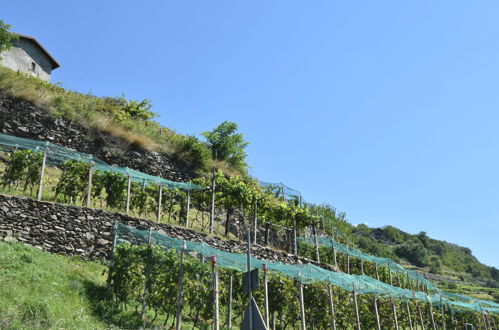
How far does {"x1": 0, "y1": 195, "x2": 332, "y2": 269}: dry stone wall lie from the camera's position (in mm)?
10375

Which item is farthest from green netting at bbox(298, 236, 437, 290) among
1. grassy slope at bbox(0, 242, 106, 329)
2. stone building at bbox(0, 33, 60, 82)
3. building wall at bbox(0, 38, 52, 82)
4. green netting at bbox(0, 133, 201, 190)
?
A: building wall at bbox(0, 38, 52, 82)

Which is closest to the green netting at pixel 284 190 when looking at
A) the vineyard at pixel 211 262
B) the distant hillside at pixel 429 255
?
the vineyard at pixel 211 262

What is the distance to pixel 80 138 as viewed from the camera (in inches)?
741

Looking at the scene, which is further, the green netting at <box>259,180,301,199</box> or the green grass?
the green netting at <box>259,180,301,199</box>

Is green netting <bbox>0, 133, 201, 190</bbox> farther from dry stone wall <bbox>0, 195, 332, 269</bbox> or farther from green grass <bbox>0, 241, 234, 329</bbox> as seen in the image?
green grass <bbox>0, 241, 234, 329</bbox>

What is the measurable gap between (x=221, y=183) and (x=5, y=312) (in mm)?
10470

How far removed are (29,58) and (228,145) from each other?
561 inches

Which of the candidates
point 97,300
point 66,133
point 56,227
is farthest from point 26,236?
point 66,133

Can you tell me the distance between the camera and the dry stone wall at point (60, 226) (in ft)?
34.0

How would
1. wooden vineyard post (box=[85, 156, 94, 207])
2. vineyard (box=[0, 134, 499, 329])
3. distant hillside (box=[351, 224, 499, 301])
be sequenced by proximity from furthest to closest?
distant hillside (box=[351, 224, 499, 301]), wooden vineyard post (box=[85, 156, 94, 207]), vineyard (box=[0, 134, 499, 329])

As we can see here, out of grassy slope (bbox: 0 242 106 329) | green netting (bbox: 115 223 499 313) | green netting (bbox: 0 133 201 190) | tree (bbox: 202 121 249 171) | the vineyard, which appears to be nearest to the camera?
grassy slope (bbox: 0 242 106 329)

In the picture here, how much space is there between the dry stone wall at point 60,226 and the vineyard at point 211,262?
70cm

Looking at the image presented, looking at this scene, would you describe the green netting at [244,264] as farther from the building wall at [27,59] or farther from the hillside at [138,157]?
the building wall at [27,59]

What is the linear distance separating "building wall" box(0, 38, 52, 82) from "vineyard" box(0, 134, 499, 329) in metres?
13.0
